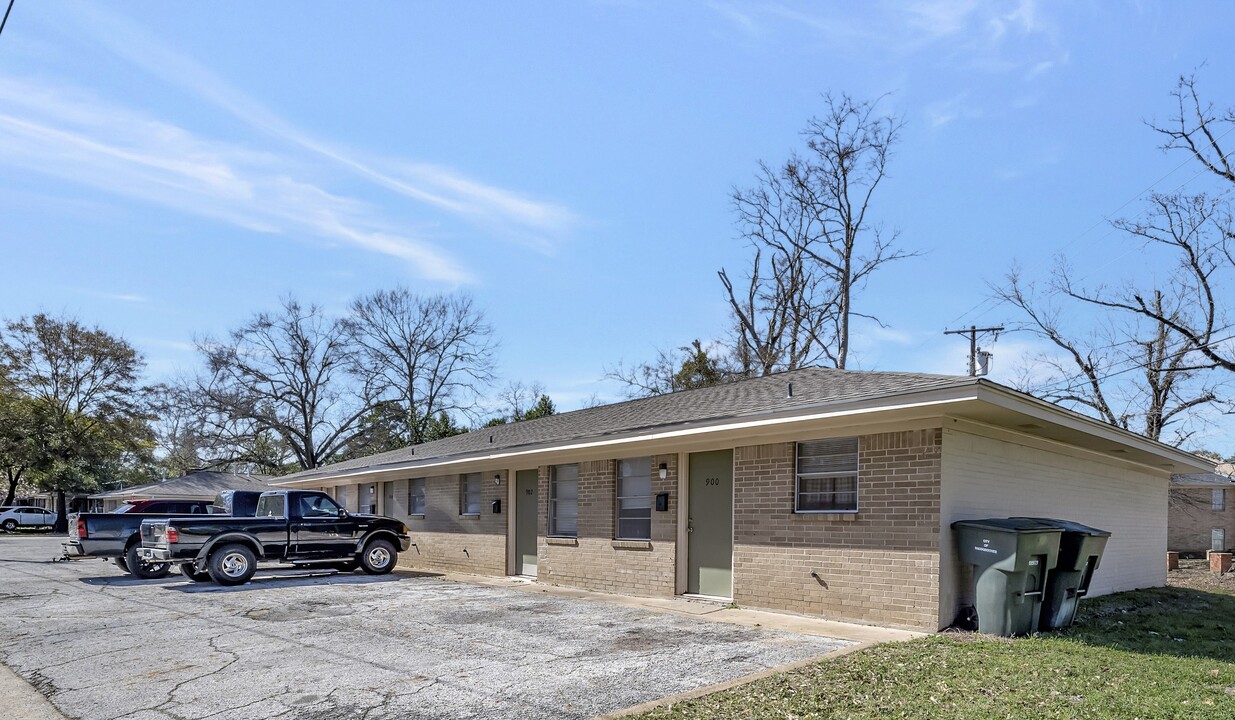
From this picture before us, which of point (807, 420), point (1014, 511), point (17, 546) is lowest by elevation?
point (17, 546)

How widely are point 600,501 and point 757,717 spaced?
359 inches

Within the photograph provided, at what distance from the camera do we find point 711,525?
13.1m

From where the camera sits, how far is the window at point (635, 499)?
14.3 m

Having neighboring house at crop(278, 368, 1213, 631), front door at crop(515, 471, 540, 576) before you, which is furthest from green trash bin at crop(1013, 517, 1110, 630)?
front door at crop(515, 471, 540, 576)

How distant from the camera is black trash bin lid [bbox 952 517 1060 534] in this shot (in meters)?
9.53

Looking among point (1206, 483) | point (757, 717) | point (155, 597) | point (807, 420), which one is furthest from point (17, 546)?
point (1206, 483)

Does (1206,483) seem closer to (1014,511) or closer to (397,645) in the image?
(1014,511)

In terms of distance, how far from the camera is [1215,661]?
27.3 ft

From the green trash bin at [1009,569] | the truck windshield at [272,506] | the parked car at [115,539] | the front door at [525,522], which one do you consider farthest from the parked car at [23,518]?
the green trash bin at [1009,569]

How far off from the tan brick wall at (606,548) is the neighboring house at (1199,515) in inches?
876

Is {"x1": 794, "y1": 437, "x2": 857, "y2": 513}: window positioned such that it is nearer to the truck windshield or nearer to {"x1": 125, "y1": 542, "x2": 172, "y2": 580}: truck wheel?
the truck windshield

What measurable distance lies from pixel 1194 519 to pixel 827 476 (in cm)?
2526

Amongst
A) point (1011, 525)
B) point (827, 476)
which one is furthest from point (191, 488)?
point (1011, 525)

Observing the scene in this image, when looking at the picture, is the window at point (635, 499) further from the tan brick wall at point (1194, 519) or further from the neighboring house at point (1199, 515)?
the tan brick wall at point (1194, 519)
